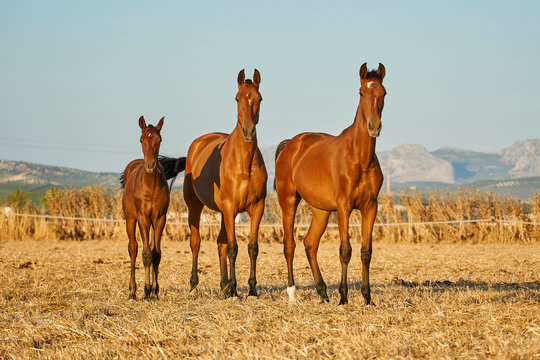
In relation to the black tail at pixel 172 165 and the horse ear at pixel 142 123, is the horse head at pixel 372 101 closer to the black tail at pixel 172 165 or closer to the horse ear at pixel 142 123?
the horse ear at pixel 142 123

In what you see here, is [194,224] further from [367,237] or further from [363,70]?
[363,70]

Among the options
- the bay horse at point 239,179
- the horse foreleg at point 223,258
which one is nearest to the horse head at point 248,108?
the bay horse at point 239,179

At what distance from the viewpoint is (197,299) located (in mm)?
8680

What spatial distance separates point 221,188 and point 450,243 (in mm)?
15136

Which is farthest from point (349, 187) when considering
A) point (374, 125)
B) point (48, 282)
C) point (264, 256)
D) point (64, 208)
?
point (64, 208)

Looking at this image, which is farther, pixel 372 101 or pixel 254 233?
pixel 254 233

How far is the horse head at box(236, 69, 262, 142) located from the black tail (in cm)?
336

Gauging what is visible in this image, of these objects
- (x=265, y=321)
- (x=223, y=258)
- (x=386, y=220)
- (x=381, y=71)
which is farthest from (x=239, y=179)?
(x=386, y=220)

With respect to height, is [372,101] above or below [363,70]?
below

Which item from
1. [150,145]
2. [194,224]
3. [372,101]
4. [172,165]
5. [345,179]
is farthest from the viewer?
[172,165]

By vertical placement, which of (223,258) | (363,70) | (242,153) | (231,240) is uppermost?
(363,70)

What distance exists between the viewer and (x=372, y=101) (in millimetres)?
7387

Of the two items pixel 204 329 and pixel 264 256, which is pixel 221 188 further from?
pixel 264 256

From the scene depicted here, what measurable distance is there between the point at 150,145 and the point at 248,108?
1752 mm
